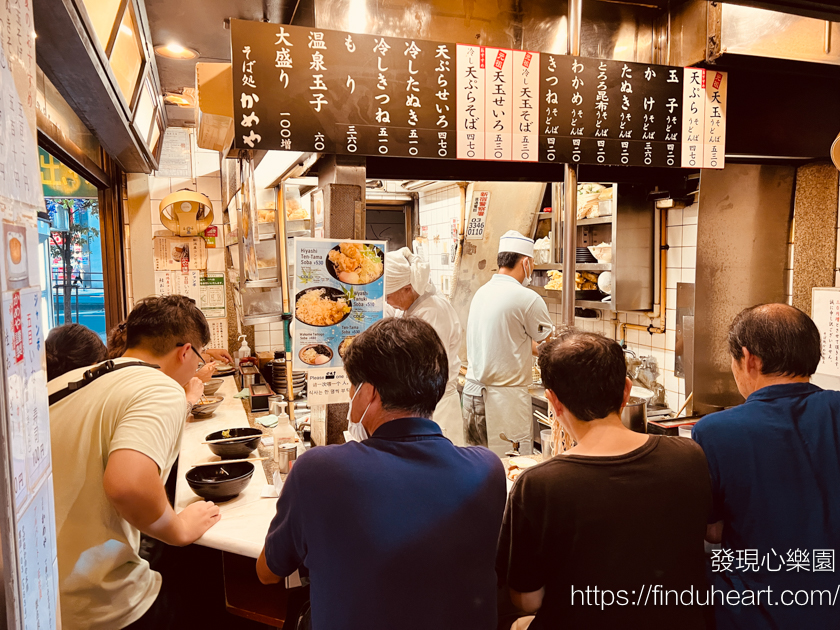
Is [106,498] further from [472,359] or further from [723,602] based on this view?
[472,359]

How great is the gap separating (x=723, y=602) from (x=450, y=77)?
2.42 meters

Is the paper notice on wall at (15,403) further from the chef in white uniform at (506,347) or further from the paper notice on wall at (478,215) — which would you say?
the paper notice on wall at (478,215)

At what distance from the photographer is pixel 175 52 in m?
3.68

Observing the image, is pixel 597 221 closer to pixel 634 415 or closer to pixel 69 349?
pixel 634 415

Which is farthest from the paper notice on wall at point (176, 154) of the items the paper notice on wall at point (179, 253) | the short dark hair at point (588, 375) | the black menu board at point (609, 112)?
the short dark hair at point (588, 375)

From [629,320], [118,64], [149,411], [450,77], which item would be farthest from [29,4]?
[629,320]

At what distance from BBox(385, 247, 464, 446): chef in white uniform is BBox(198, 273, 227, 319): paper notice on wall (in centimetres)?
283

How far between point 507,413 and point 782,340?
2.61 metres

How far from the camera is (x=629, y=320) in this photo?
15.5 feet

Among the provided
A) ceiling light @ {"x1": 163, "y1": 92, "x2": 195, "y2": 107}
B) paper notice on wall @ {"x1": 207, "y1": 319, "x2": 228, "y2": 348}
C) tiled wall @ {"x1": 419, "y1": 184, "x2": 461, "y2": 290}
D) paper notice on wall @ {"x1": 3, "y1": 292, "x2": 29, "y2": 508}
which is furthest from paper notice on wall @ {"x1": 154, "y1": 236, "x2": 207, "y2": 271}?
paper notice on wall @ {"x1": 3, "y1": 292, "x2": 29, "y2": 508}

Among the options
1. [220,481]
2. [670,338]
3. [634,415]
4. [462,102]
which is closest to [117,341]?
[220,481]

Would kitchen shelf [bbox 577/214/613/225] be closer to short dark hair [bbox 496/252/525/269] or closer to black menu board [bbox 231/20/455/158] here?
short dark hair [bbox 496/252/525/269]

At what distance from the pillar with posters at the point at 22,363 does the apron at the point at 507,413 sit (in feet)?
12.2

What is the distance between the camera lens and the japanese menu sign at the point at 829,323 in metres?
3.33
